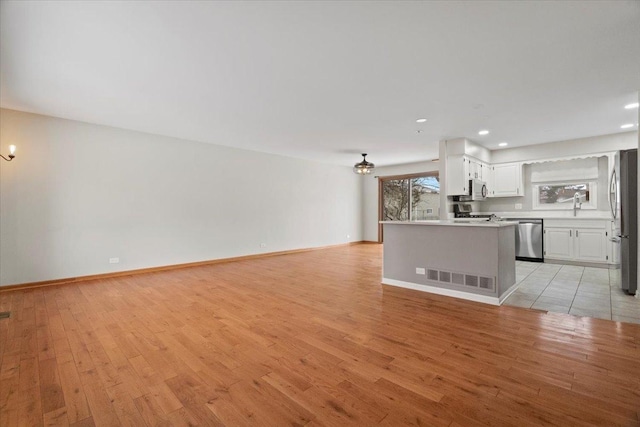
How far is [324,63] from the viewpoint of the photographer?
9.77 feet

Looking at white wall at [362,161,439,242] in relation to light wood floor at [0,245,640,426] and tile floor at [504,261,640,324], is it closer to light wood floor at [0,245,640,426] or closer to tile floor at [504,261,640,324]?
tile floor at [504,261,640,324]

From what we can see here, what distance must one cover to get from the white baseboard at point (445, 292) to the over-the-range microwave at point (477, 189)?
9.55ft

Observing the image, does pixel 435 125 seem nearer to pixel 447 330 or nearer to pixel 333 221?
pixel 447 330

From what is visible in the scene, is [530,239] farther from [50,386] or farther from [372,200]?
[50,386]

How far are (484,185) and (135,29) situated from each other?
693cm

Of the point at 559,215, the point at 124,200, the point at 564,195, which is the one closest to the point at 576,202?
the point at 564,195

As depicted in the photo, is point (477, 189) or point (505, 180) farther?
point (505, 180)

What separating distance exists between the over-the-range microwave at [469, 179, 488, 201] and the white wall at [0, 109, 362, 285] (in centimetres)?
465

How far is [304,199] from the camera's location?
8.66 m

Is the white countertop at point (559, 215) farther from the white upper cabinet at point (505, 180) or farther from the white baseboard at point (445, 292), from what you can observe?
the white baseboard at point (445, 292)

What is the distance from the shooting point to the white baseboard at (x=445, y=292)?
352cm

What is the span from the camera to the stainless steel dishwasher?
614cm

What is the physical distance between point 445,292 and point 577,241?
155 inches

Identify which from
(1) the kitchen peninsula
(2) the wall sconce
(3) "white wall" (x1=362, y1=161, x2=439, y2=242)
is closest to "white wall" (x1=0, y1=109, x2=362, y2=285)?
(2) the wall sconce
